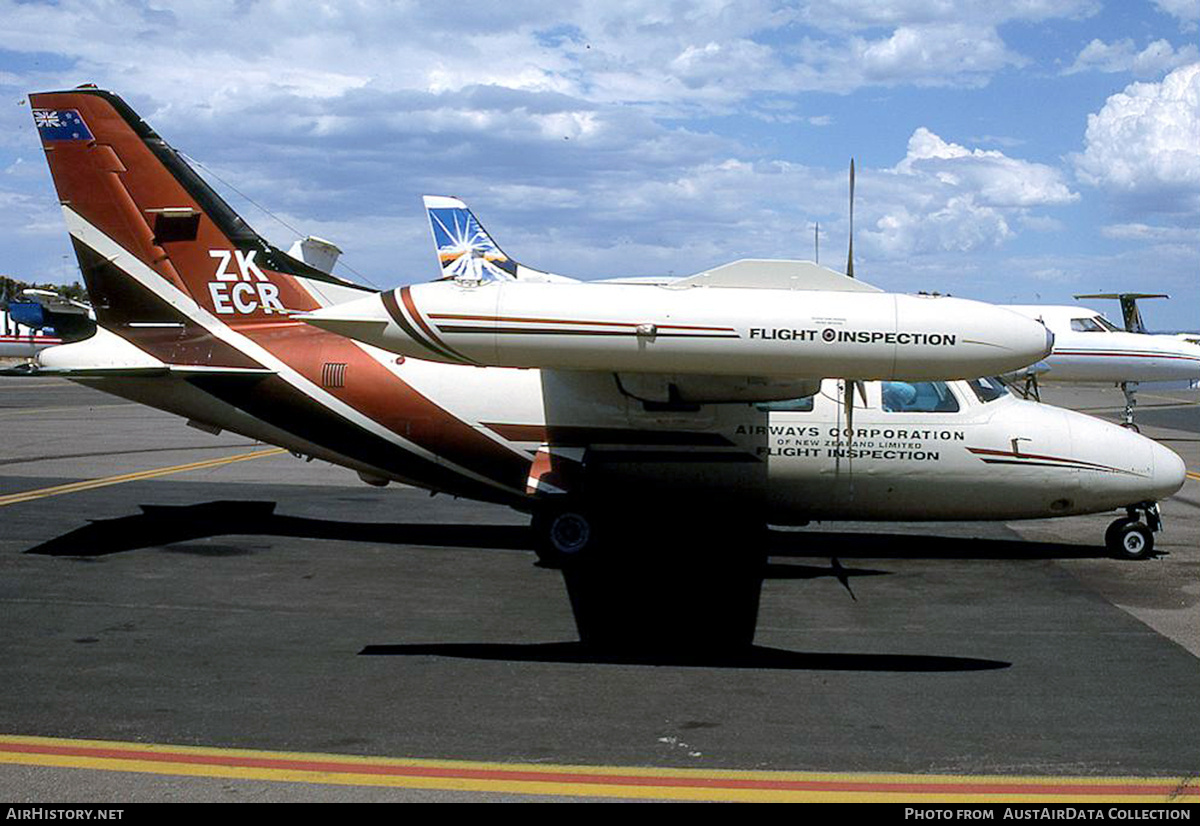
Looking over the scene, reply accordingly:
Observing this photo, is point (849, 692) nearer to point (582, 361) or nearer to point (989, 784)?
point (989, 784)

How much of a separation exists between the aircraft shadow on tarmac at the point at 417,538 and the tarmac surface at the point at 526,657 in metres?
0.07

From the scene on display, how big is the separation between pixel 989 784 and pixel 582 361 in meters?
4.77

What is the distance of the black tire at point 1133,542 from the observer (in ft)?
46.2

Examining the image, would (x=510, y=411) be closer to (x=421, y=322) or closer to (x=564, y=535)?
(x=564, y=535)

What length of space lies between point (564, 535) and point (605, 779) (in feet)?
21.2

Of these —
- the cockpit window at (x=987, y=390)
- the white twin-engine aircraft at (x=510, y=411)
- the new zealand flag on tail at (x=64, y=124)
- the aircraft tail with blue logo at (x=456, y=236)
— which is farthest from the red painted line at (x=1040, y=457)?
the aircraft tail with blue logo at (x=456, y=236)

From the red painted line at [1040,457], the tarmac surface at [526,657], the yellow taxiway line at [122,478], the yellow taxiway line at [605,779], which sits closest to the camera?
the yellow taxiway line at [605,779]

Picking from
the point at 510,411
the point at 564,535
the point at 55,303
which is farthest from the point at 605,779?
the point at 55,303

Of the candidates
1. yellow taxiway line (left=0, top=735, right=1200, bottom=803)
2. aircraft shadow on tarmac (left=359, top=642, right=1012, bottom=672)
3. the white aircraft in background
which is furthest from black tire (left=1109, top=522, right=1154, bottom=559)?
the white aircraft in background

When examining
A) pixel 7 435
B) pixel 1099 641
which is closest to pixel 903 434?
pixel 1099 641

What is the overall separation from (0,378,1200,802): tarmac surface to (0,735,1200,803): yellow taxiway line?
0.34 ft

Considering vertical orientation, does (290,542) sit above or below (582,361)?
below

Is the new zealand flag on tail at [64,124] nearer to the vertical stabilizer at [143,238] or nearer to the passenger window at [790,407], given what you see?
the vertical stabilizer at [143,238]
